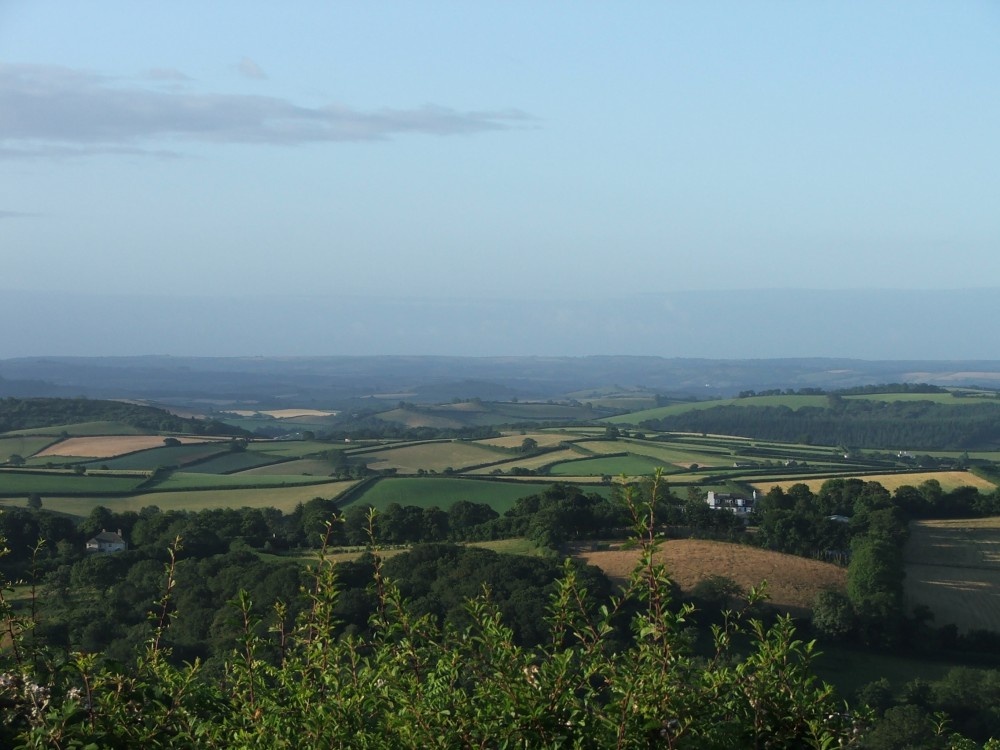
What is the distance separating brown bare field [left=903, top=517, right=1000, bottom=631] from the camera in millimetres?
34875

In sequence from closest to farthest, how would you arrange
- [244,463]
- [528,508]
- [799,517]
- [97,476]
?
[799,517] < [528,508] < [97,476] < [244,463]

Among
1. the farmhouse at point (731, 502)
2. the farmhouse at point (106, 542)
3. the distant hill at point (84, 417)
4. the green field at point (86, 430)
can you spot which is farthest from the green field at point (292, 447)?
the farmhouse at point (106, 542)

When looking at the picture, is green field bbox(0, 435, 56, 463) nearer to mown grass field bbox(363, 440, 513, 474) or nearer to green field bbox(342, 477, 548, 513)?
mown grass field bbox(363, 440, 513, 474)

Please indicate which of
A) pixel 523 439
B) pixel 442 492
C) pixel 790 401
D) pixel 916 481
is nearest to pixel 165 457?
pixel 442 492

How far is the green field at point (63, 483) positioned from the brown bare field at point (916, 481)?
3361 centimetres

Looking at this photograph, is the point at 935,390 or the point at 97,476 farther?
the point at 935,390

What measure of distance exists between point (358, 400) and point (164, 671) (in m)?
180

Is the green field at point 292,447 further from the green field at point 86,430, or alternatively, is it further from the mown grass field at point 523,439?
the green field at point 86,430

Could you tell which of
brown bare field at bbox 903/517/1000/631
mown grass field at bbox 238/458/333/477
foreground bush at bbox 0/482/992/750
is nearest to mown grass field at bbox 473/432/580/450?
mown grass field at bbox 238/458/333/477

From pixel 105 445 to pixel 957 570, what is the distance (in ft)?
186

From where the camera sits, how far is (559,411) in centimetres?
13912

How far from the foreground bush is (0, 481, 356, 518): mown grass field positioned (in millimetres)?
45619

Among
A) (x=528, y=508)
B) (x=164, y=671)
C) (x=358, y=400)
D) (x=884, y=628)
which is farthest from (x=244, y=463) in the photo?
(x=358, y=400)

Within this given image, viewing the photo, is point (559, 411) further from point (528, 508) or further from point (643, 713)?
point (643, 713)
